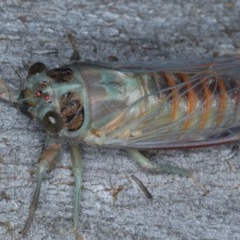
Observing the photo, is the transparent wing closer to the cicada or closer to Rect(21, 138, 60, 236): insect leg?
the cicada

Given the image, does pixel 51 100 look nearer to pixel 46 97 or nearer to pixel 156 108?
pixel 46 97

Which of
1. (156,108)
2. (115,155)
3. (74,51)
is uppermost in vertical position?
(74,51)

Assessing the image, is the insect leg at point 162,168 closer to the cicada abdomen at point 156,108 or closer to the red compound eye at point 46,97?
the cicada abdomen at point 156,108

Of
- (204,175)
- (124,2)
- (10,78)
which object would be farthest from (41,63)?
(204,175)

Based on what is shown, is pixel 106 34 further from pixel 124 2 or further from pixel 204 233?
pixel 204 233

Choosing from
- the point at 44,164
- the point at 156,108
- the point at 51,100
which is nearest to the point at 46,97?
the point at 51,100

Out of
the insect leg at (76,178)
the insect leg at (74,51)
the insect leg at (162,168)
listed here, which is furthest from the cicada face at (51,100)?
the insect leg at (162,168)
